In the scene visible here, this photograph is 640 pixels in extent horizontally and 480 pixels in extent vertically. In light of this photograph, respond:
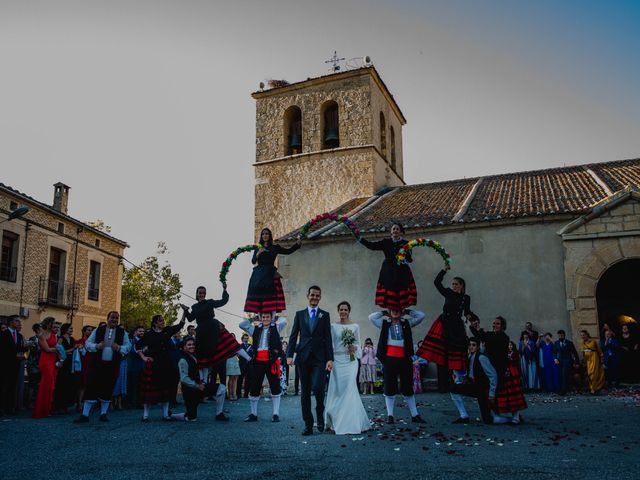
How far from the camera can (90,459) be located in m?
5.72

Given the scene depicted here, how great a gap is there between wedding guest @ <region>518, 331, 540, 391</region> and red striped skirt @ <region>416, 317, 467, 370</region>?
24.5 feet

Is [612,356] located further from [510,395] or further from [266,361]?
[266,361]

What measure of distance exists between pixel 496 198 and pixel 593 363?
7336 millimetres

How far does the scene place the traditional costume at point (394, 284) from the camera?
8.54 metres

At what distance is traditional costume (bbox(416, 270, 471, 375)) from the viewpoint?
851cm

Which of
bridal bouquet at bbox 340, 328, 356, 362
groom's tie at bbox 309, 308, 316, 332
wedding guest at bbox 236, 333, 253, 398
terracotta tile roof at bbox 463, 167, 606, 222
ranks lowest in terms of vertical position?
wedding guest at bbox 236, 333, 253, 398

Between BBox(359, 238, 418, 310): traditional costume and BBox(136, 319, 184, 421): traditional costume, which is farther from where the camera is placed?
BBox(136, 319, 184, 421): traditional costume

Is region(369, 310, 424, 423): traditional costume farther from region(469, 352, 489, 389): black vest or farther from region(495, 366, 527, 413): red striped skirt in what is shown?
region(495, 366, 527, 413): red striped skirt

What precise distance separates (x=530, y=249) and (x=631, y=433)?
10.0 meters

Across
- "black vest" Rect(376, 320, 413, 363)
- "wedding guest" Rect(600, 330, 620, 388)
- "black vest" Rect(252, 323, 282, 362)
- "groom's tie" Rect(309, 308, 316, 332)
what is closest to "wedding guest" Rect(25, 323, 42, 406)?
"black vest" Rect(252, 323, 282, 362)

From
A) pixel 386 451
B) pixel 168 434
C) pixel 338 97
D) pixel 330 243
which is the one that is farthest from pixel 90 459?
pixel 338 97

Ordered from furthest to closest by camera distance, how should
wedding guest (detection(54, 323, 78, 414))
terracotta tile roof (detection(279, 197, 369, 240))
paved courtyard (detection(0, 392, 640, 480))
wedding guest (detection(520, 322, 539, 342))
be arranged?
terracotta tile roof (detection(279, 197, 369, 240)) < wedding guest (detection(520, 322, 539, 342)) < wedding guest (detection(54, 323, 78, 414)) < paved courtyard (detection(0, 392, 640, 480))

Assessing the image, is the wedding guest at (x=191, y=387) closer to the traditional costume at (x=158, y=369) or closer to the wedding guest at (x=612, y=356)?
the traditional costume at (x=158, y=369)

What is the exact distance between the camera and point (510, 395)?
26.7ft
